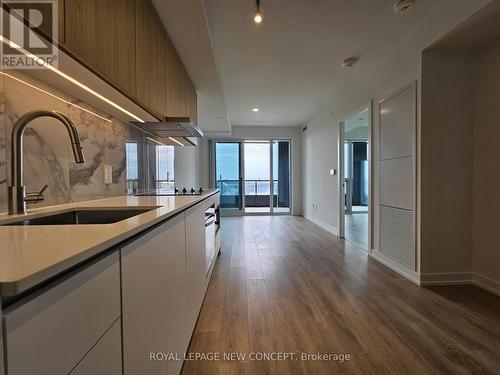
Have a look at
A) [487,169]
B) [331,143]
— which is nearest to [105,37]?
[487,169]

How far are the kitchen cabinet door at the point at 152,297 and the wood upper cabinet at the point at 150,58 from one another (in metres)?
0.99

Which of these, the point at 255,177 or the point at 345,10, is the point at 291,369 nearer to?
the point at 345,10

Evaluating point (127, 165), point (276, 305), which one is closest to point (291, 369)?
point (276, 305)

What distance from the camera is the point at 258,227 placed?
5324mm

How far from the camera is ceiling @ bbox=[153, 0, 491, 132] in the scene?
2.08 metres

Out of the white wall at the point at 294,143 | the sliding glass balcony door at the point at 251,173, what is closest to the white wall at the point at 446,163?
the white wall at the point at 294,143

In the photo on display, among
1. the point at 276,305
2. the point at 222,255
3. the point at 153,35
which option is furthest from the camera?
the point at 222,255

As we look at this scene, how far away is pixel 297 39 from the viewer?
264 centimetres

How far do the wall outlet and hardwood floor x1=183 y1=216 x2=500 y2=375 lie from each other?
1264 mm

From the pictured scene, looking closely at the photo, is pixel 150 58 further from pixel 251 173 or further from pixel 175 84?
pixel 251 173

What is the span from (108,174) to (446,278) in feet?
10.9

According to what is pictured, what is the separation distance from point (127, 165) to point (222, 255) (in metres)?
1.78

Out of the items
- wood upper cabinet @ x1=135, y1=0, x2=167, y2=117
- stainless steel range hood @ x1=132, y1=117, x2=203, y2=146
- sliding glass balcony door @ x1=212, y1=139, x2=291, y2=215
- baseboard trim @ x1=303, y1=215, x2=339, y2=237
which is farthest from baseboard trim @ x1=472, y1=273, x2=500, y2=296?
sliding glass balcony door @ x1=212, y1=139, x2=291, y2=215

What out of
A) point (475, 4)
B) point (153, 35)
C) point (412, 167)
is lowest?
point (412, 167)
